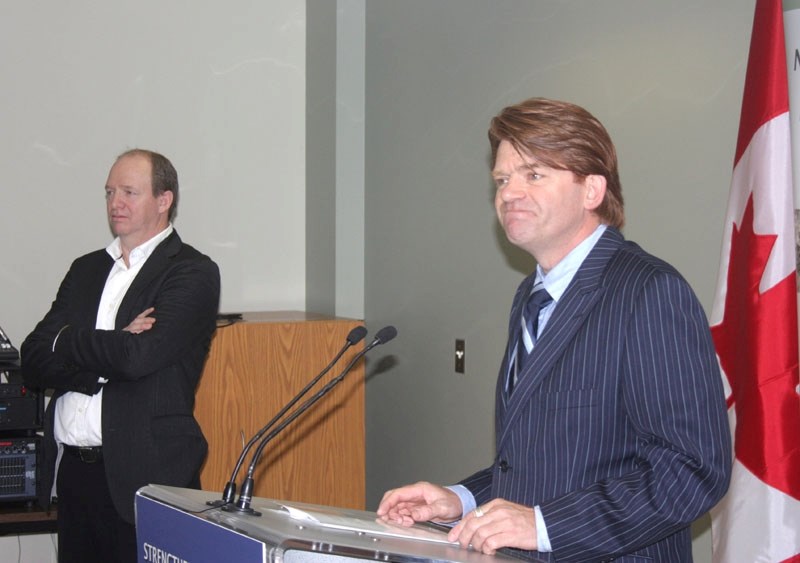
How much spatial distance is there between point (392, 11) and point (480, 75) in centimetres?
84

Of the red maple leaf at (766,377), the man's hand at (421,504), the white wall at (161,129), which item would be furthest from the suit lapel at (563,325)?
the white wall at (161,129)

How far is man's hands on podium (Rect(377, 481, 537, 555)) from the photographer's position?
130 cm

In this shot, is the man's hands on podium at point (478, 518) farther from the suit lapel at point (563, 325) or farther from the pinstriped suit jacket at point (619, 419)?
the suit lapel at point (563, 325)

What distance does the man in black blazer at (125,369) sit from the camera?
2854mm

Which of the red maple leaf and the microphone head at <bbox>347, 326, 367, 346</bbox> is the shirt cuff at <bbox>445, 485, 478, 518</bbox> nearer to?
the microphone head at <bbox>347, 326, 367, 346</bbox>

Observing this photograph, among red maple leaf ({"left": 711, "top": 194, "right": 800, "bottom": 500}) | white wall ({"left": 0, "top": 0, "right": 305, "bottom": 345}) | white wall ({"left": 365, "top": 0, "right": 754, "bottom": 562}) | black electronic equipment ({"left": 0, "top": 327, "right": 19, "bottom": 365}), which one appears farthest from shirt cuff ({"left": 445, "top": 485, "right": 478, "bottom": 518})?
white wall ({"left": 0, "top": 0, "right": 305, "bottom": 345})

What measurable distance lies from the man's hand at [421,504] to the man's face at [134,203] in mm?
1838

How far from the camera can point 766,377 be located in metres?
2.12

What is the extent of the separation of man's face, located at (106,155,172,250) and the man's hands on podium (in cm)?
186

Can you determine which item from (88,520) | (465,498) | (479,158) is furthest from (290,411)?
(465,498)

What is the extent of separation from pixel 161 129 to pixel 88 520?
2187 millimetres

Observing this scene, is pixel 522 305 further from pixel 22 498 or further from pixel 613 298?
pixel 22 498

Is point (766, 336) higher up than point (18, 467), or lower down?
higher up

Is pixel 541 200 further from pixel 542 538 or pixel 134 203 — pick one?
pixel 134 203
